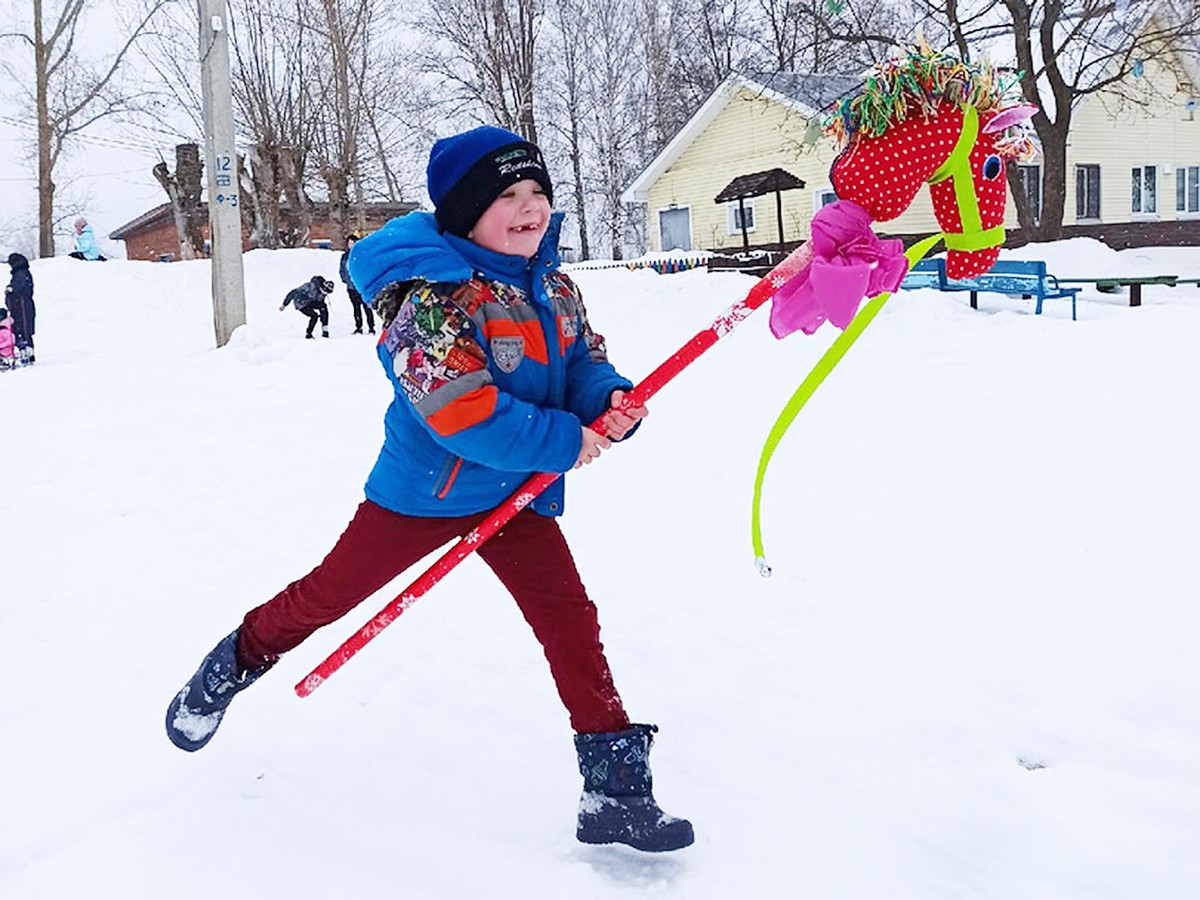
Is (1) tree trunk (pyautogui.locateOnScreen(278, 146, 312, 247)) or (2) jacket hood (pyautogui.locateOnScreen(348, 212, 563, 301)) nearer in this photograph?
(2) jacket hood (pyautogui.locateOnScreen(348, 212, 563, 301))

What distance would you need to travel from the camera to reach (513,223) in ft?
7.47

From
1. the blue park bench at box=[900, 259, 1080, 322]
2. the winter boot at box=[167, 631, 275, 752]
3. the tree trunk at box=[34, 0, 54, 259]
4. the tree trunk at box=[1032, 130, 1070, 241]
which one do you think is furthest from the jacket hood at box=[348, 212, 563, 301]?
the tree trunk at box=[34, 0, 54, 259]

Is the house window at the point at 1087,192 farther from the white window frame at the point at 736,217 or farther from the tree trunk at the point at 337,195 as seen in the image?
the tree trunk at the point at 337,195

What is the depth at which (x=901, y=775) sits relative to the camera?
255 centimetres

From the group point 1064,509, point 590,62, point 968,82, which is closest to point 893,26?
point 590,62

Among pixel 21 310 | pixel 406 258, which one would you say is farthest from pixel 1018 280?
pixel 21 310

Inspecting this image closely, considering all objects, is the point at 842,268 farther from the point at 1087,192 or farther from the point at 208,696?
the point at 1087,192

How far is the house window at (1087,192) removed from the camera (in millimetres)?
25719

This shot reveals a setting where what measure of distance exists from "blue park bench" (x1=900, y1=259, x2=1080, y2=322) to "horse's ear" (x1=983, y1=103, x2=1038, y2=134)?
831cm

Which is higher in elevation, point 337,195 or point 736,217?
point 337,195

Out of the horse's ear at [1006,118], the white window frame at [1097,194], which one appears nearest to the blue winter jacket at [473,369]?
the horse's ear at [1006,118]

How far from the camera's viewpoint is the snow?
224 centimetres

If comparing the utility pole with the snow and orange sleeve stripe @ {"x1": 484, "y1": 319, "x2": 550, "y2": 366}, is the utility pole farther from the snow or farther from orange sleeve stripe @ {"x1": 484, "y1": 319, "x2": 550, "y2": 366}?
orange sleeve stripe @ {"x1": 484, "y1": 319, "x2": 550, "y2": 366}

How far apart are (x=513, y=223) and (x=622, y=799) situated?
4.11 feet
